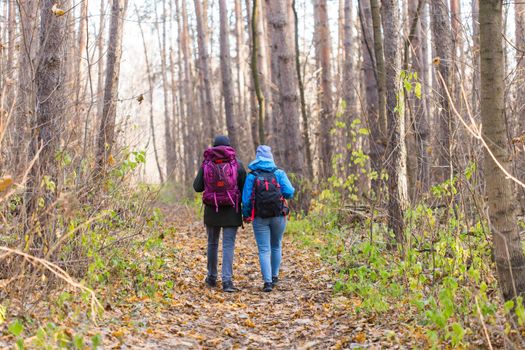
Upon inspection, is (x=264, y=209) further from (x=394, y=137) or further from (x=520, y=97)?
(x=520, y=97)

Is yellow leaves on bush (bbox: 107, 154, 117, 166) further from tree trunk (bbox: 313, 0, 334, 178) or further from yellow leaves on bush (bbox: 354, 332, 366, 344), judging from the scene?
tree trunk (bbox: 313, 0, 334, 178)

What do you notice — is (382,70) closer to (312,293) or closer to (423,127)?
(312,293)

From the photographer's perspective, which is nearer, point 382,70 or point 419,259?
point 419,259

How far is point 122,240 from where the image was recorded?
6.81 m

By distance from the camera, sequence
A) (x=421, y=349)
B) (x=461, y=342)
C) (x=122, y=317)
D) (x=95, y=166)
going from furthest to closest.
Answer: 1. (x=95, y=166)
2. (x=122, y=317)
3. (x=421, y=349)
4. (x=461, y=342)

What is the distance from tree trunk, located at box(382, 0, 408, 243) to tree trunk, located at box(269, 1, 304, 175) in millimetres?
5366

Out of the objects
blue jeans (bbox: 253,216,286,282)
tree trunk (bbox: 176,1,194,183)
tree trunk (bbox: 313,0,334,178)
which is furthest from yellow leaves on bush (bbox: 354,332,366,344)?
tree trunk (bbox: 176,1,194,183)

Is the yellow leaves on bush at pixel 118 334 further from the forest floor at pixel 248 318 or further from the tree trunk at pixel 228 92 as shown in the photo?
the tree trunk at pixel 228 92

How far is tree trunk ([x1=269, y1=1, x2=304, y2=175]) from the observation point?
13.4 metres

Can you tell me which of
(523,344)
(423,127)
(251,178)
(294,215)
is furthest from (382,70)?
(294,215)

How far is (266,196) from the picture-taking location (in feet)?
24.4

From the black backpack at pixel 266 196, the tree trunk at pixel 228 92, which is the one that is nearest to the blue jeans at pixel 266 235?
the black backpack at pixel 266 196

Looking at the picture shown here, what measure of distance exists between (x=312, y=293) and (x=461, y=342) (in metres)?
3.15

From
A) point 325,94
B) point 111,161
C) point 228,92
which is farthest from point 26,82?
point 228,92
